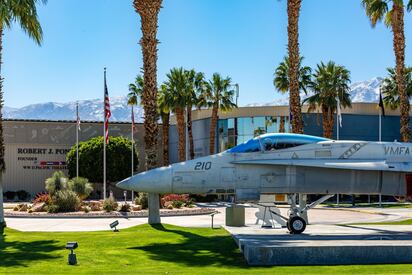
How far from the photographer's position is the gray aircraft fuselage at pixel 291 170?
1778 cm

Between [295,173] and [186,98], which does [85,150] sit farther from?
[295,173]

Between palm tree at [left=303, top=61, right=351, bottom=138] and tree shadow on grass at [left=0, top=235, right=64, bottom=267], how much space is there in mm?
44037

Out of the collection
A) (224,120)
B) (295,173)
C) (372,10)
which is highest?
(372,10)

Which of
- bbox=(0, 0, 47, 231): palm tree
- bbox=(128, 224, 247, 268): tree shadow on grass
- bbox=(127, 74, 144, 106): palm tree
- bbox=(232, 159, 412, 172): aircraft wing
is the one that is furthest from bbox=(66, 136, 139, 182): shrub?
bbox=(232, 159, 412, 172): aircraft wing

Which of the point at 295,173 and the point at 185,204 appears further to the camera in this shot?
the point at 185,204

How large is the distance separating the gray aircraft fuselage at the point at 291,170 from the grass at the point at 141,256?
175cm

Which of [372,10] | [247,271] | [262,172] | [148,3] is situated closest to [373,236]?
[262,172]

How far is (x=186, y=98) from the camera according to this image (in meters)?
61.0

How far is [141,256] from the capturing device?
49.0 ft

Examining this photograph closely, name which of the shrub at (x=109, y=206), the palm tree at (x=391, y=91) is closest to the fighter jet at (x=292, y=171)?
the shrub at (x=109, y=206)

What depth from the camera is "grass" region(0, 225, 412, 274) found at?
12.9m

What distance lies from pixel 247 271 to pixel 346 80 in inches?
1950

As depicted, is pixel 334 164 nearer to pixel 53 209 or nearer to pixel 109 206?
pixel 109 206

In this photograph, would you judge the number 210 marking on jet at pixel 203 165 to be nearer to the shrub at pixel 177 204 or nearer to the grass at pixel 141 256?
the grass at pixel 141 256
